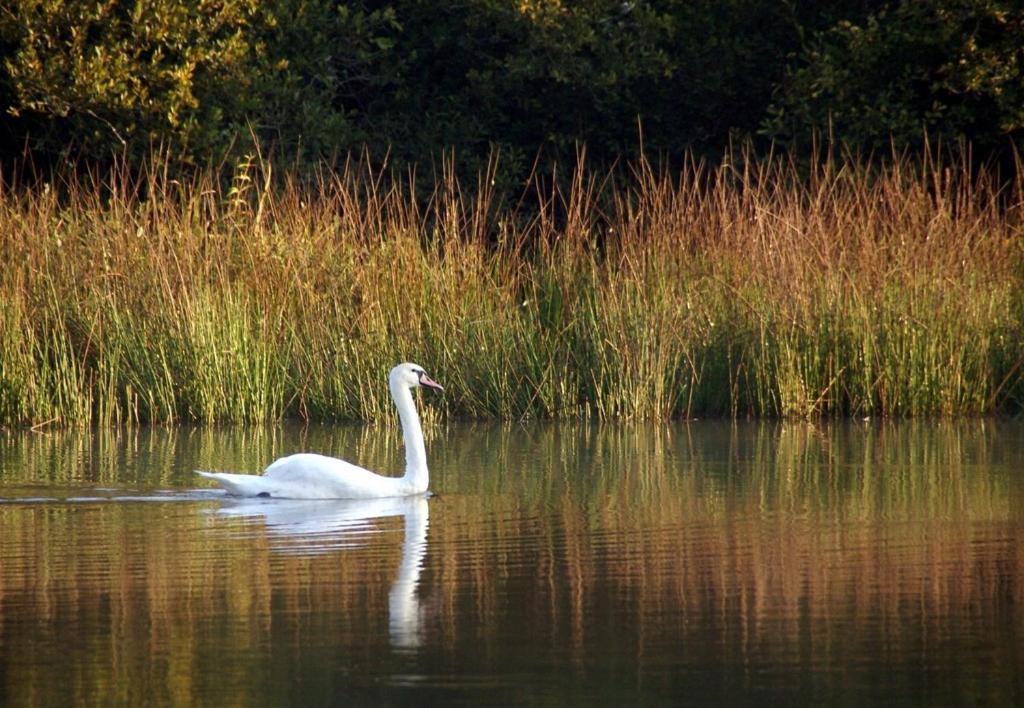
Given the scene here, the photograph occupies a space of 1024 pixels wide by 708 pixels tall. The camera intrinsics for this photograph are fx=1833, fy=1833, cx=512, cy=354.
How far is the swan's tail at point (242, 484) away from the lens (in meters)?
9.54

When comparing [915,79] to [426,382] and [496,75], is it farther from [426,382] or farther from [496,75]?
[426,382]

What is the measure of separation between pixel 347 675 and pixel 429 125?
16714 millimetres

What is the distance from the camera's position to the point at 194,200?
14.5 m

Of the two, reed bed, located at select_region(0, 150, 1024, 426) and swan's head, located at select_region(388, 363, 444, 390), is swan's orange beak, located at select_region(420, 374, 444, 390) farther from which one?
reed bed, located at select_region(0, 150, 1024, 426)

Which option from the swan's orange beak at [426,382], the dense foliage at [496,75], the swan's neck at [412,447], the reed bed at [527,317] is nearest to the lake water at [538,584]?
the swan's neck at [412,447]

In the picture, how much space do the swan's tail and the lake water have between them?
72 mm

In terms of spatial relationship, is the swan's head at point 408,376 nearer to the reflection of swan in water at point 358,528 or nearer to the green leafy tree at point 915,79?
the reflection of swan in water at point 358,528

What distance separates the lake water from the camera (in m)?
5.14

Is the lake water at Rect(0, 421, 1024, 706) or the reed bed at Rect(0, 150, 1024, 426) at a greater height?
the reed bed at Rect(0, 150, 1024, 426)

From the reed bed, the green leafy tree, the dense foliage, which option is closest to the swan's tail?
the reed bed

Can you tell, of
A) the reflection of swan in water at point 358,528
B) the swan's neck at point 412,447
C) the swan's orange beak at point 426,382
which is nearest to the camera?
the reflection of swan in water at point 358,528

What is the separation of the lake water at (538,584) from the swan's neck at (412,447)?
0.19 metres

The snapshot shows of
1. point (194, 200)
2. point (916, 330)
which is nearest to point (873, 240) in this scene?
point (916, 330)

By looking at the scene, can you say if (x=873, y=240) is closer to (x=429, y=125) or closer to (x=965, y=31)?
(x=965, y=31)
